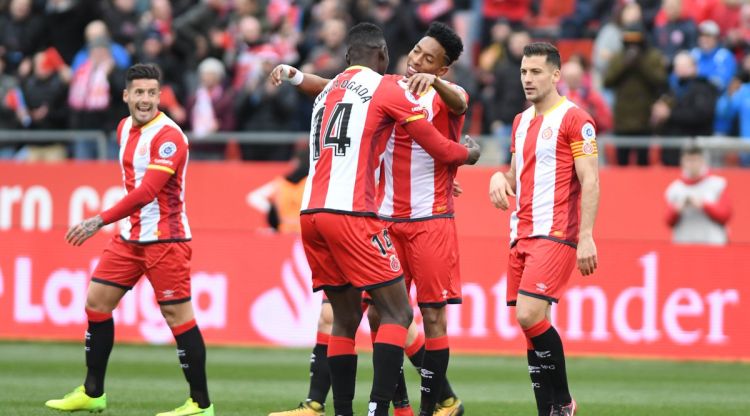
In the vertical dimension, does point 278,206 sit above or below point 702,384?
above

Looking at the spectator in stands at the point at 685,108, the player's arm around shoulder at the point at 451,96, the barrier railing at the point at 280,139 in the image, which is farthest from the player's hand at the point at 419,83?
the spectator in stands at the point at 685,108

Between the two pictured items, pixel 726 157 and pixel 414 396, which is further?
pixel 726 157

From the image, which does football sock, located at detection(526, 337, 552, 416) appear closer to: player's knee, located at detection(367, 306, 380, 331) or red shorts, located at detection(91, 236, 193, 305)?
player's knee, located at detection(367, 306, 380, 331)

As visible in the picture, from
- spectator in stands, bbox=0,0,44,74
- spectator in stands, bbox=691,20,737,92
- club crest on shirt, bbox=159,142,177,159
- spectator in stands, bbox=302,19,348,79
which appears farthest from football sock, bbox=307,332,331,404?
spectator in stands, bbox=0,0,44,74

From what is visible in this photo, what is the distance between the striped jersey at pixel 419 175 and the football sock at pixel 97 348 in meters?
2.27

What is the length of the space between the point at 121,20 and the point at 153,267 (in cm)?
1095

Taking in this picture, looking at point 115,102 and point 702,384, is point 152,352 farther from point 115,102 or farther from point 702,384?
point 702,384

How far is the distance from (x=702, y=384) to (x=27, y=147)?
10103 millimetres

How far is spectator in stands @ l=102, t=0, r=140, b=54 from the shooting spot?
65.2 feet

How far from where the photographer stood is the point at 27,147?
741 inches

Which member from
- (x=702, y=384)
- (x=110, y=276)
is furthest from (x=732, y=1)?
(x=110, y=276)

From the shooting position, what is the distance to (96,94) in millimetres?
18547

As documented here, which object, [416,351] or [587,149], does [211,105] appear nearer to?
[416,351]

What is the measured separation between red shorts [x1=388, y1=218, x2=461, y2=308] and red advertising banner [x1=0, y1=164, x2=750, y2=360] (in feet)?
18.6
